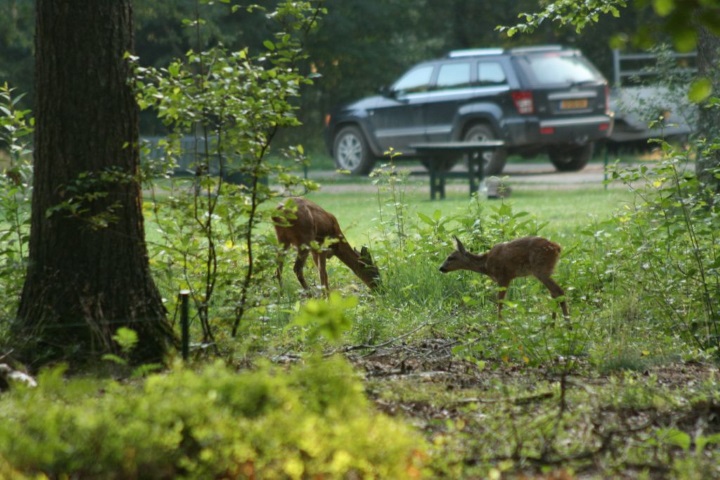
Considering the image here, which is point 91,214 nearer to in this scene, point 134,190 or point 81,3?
point 134,190

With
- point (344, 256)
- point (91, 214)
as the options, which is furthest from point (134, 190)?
point (344, 256)

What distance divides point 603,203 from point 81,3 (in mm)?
12888

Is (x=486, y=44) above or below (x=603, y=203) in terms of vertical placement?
above

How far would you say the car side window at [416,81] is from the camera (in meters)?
25.6

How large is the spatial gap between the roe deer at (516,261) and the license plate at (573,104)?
13.9 metres

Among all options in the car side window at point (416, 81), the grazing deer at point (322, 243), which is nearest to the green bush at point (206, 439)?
the grazing deer at point (322, 243)

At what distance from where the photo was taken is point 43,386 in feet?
16.9

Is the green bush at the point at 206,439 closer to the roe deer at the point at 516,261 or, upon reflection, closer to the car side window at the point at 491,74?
the roe deer at the point at 516,261

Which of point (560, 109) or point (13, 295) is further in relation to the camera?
point (560, 109)

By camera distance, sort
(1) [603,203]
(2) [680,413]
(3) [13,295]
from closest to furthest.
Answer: (2) [680,413], (3) [13,295], (1) [603,203]

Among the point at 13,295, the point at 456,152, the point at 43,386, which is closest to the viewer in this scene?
the point at 43,386

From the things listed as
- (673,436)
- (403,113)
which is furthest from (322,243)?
(403,113)

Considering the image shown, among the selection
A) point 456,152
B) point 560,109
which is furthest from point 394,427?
point 560,109

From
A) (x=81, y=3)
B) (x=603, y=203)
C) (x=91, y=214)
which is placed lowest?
(x=603, y=203)
